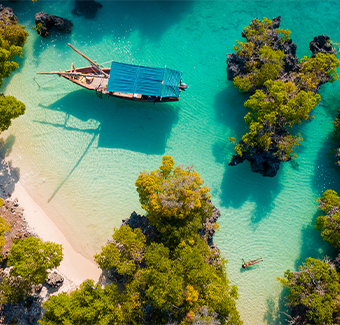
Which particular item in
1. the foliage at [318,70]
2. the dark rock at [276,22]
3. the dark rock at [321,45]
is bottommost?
the foliage at [318,70]

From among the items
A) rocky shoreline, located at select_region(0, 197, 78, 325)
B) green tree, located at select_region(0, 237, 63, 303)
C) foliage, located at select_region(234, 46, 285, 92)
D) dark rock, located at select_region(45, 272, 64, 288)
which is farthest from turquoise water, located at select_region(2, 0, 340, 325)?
green tree, located at select_region(0, 237, 63, 303)

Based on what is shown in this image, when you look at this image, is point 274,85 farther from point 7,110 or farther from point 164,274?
point 7,110

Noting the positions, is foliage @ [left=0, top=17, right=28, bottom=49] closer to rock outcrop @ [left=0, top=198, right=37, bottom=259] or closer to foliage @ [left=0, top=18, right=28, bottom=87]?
foliage @ [left=0, top=18, right=28, bottom=87]

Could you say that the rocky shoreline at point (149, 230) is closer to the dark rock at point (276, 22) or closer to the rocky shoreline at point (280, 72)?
the rocky shoreline at point (280, 72)

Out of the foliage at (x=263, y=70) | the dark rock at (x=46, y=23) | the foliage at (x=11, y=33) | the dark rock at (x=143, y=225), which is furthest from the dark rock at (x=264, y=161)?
the foliage at (x=11, y=33)

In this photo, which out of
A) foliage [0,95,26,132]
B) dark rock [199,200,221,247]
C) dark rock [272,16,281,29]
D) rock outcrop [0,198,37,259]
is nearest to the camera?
foliage [0,95,26,132]

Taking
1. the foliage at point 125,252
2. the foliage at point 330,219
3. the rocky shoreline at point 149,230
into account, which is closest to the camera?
the foliage at point 125,252

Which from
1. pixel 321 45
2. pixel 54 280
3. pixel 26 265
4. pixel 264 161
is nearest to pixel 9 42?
pixel 26 265
